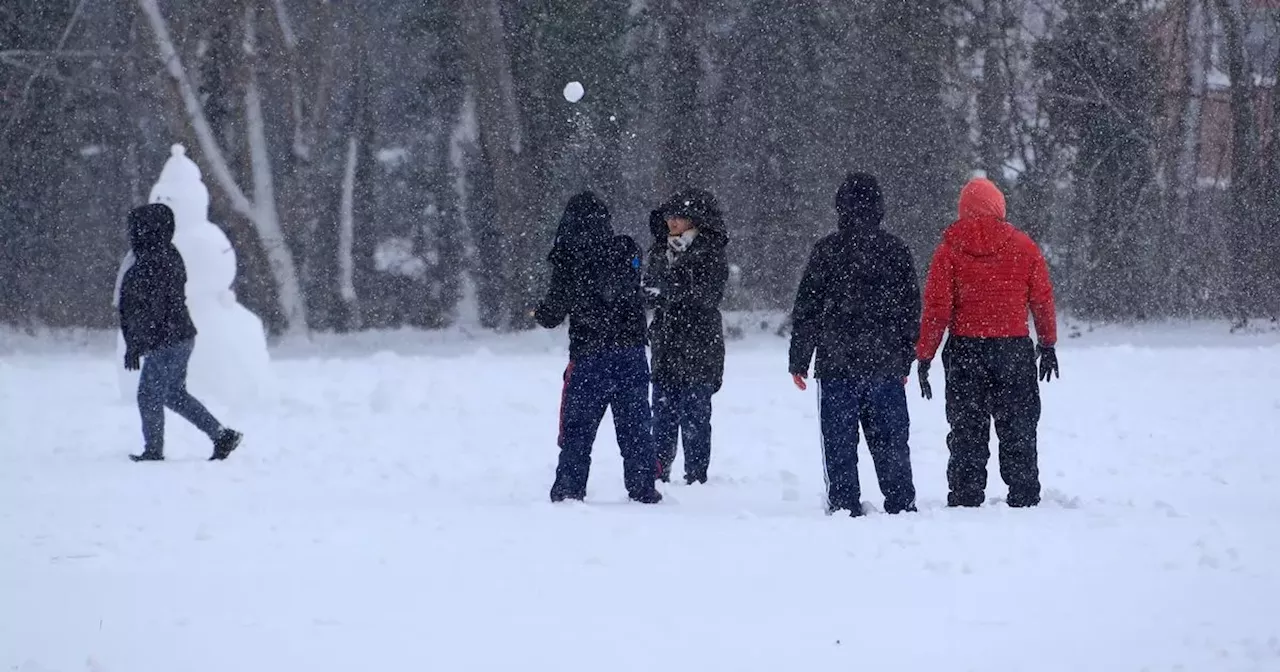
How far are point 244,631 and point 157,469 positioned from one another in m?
5.15

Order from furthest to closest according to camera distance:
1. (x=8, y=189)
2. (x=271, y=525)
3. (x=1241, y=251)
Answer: (x=8, y=189)
(x=1241, y=251)
(x=271, y=525)

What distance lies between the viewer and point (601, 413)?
9.02 metres

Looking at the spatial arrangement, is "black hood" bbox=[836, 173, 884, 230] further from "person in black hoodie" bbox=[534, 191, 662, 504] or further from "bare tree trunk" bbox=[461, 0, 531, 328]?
"bare tree trunk" bbox=[461, 0, 531, 328]

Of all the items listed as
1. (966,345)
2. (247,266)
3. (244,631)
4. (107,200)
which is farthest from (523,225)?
(244,631)

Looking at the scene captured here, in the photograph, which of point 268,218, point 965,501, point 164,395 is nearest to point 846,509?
point 965,501

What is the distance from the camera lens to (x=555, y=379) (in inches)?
725

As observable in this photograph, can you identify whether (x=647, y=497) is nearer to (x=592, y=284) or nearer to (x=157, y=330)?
(x=592, y=284)

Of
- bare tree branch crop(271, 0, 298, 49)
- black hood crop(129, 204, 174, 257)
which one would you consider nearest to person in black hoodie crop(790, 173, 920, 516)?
black hood crop(129, 204, 174, 257)

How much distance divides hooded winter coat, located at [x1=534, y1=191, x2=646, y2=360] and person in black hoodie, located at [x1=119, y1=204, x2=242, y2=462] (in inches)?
131

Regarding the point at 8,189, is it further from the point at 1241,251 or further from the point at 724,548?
the point at 724,548

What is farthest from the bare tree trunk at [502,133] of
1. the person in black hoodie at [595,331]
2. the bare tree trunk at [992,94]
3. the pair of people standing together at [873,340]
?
the person in black hoodie at [595,331]

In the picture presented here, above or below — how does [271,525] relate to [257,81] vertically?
below

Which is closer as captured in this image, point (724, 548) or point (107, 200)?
point (724, 548)

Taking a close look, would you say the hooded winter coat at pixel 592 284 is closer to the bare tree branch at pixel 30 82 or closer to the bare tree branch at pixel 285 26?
the bare tree branch at pixel 285 26
